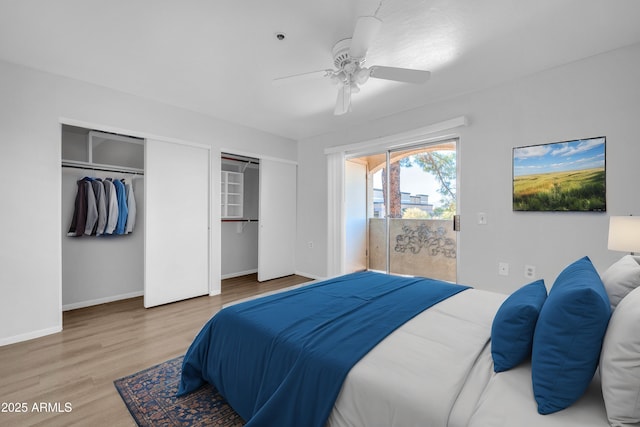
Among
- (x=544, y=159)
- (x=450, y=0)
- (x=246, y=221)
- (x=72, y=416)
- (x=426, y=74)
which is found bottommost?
(x=72, y=416)

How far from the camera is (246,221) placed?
5.34 meters

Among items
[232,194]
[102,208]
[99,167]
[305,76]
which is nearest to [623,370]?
[305,76]

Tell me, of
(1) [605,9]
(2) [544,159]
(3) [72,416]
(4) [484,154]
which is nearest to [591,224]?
(2) [544,159]

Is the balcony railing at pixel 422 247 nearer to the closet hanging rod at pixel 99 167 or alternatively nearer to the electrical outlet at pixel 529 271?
the electrical outlet at pixel 529 271

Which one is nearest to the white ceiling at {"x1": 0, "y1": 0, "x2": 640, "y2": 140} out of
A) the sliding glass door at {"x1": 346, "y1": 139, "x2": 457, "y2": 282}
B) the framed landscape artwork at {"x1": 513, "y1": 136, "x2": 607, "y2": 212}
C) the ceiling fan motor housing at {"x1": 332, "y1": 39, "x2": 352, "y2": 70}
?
the ceiling fan motor housing at {"x1": 332, "y1": 39, "x2": 352, "y2": 70}

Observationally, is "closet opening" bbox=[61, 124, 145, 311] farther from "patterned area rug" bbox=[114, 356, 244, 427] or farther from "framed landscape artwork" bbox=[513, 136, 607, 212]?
"framed landscape artwork" bbox=[513, 136, 607, 212]

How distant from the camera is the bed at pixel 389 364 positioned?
928 millimetres

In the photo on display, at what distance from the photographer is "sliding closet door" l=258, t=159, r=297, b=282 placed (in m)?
4.87

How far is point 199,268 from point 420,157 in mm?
3443

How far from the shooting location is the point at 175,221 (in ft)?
12.4

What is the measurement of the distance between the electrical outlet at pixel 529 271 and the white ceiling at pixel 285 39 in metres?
1.93

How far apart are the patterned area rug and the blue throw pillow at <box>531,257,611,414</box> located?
153 centimetres

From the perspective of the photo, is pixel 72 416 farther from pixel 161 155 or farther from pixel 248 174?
pixel 248 174

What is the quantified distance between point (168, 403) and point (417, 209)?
339 cm
